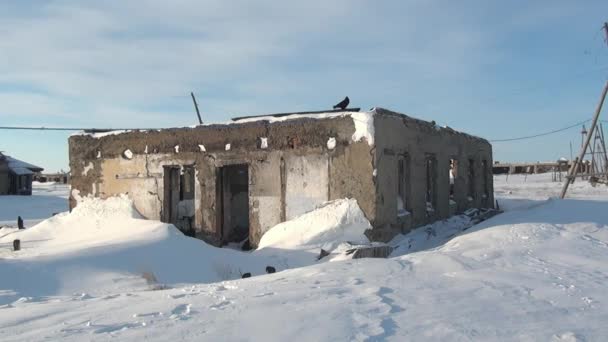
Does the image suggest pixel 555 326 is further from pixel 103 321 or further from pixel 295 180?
pixel 295 180

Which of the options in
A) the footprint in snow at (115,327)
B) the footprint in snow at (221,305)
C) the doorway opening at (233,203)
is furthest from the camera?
the doorway opening at (233,203)

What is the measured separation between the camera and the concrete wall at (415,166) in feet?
33.1

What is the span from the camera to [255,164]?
36.0 feet

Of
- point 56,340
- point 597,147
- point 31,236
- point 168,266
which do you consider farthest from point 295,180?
point 597,147

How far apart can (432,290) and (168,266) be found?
15.5 feet

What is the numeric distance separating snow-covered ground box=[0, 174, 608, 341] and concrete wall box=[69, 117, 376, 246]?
489mm

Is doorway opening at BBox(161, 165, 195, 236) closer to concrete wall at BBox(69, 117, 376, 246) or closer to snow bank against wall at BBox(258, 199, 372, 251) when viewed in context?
concrete wall at BBox(69, 117, 376, 246)

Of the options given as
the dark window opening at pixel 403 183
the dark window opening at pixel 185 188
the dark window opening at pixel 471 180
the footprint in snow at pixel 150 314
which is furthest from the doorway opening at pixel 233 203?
the footprint in snow at pixel 150 314

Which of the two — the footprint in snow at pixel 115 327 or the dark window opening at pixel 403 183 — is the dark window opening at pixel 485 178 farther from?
the footprint in snow at pixel 115 327

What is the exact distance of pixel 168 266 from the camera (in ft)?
28.5

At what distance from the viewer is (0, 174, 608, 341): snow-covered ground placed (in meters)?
3.90

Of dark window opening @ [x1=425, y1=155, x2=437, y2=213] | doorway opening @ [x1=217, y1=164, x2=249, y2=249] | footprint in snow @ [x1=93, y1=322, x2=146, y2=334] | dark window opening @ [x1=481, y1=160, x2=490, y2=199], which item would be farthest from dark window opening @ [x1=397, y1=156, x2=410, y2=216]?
footprint in snow @ [x1=93, y1=322, x2=146, y2=334]

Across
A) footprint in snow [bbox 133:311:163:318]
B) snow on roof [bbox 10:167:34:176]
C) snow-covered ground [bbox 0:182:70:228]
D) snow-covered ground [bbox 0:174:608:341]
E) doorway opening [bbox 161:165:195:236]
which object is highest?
snow on roof [bbox 10:167:34:176]

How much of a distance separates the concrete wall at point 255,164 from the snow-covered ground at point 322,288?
1.60 feet
